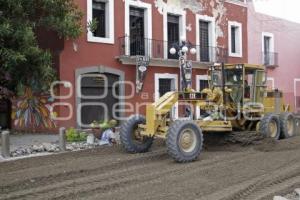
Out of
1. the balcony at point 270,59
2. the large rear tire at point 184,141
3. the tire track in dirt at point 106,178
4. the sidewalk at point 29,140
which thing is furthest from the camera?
the balcony at point 270,59

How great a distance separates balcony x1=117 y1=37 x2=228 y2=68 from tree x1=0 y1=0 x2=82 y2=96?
414 cm

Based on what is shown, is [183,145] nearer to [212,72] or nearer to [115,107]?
[212,72]

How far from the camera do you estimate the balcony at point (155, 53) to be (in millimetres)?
20203

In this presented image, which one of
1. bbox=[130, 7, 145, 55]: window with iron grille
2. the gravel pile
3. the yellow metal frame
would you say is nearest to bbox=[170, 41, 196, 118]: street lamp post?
bbox=[130, 7, 145, 55]: window with iron grille

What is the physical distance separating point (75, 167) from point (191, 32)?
14272 mm

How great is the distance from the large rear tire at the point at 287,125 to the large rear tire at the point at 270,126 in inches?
19.2

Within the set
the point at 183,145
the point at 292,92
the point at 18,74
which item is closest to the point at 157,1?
the point at 18,74

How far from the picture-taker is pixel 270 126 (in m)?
14.8

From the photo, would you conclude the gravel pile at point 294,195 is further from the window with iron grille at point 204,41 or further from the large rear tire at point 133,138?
the window with iron grille at point 204,41

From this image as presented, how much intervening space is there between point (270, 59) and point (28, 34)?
20840 mm

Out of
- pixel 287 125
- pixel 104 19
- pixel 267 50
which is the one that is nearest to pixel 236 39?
pixel 267 50

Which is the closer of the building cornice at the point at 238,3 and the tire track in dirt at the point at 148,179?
the tire track in dirt at the point at 148,179

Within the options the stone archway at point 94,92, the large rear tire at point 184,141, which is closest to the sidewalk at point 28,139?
the stone archway at point 94,92

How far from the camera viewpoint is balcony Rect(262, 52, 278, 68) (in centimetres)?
3049
